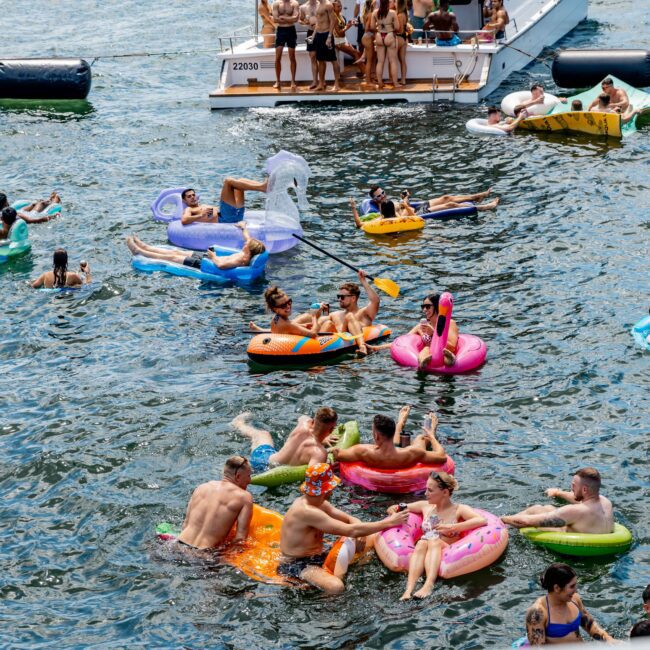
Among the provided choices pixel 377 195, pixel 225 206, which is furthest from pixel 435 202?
pixel 225 206

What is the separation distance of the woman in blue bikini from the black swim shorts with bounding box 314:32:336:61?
59.9 ft

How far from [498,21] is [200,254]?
1176 cm

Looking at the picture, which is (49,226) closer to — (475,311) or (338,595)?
(475,311)

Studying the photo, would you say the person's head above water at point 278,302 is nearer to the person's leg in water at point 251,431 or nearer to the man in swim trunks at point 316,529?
the person's leg in water at point 251,431

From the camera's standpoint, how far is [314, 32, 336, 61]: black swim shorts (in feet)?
79.6

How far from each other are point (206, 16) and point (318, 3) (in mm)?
13319

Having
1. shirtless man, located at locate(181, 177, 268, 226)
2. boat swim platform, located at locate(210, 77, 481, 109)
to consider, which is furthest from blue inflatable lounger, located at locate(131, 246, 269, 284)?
boat swim platform, located at locate(210, 77, 481, 109)

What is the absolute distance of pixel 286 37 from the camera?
24.6m

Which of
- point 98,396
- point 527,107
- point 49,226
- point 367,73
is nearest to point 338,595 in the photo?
point 98,396

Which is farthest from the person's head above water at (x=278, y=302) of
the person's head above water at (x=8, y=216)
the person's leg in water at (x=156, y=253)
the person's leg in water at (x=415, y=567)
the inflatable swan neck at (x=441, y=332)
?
the person's head above water at (x=8, y=216)

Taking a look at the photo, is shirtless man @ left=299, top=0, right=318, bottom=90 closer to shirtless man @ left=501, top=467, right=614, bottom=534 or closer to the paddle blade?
the paddle blade

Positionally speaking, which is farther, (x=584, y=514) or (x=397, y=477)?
(x=397, y=477)

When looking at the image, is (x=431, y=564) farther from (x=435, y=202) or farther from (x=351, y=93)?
(x=351, y=93)

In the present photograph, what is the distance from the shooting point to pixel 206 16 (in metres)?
36.4
